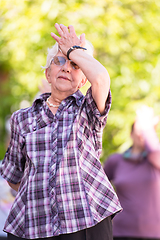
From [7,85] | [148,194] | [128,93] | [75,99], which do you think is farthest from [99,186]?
[7,85]

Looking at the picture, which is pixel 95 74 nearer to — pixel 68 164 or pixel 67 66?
pixel 67 66

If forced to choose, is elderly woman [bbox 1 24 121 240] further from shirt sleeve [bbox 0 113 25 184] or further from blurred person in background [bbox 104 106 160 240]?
blurred person in background [bbox 104 106 160 240]

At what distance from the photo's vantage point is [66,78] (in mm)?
1540

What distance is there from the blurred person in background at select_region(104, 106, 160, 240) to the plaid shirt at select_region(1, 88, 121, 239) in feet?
4.39

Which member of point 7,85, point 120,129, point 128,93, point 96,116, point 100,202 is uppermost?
point 7,85

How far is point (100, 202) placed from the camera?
141 centimetres

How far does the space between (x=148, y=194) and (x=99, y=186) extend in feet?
4.58

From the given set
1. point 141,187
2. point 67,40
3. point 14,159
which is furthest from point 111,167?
point 67,40

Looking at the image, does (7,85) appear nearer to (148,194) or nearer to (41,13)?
(41,13)

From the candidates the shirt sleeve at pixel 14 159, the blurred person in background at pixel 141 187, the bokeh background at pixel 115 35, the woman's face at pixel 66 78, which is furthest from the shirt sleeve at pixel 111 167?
the woman's face at pixel 66 78

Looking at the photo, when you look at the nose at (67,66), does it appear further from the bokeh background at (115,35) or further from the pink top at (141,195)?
the bokeh background at (115,35)

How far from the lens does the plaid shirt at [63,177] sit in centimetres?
137

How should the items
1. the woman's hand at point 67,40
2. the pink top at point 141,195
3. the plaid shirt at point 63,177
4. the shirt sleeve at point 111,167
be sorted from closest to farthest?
the plaid shirt at point 63,177, the woman's hand at point 67,40, the pink top at point 141,195, the shirt sleeve at point 111,167

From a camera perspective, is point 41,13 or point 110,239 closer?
point 110,239
